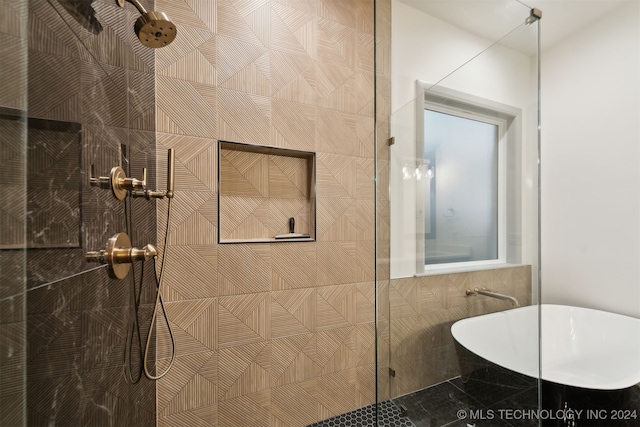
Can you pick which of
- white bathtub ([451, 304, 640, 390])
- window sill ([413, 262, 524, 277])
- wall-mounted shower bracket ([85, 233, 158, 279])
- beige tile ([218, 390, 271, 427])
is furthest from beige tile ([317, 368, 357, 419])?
wall-mounted shower bracket ([85, 233, 158, 279])

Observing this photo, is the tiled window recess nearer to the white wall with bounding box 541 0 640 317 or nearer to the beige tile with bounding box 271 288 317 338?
the beige tile with bounding box 271 288 317 338

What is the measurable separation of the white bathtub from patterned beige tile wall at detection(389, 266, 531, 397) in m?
0.05

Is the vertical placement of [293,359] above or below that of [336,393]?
above

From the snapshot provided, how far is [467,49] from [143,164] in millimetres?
1482

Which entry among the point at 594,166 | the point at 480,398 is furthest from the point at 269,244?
the point at 594,166

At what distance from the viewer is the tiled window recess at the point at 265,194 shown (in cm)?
151

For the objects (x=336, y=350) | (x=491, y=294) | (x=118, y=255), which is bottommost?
(x=336, y=350)

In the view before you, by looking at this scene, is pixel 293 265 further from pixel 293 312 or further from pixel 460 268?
pixel 460 268

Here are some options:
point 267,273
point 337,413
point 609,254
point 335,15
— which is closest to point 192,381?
point 267,273

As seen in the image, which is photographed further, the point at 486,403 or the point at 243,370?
the point at 243,370

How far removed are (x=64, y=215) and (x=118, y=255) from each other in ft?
0.85

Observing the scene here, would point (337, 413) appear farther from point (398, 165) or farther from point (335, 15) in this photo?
point (335, 15)

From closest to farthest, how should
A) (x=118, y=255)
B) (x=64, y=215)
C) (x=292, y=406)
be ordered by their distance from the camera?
(x=64, y=215) < (x=118, y=255) < (x=292, y=406)

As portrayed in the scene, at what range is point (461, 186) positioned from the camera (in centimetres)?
121
